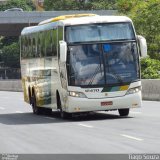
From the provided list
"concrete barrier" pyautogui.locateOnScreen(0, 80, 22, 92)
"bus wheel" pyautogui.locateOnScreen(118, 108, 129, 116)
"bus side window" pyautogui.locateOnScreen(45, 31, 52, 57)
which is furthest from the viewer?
"concrete barrier" pyautogui.locateOnScreen(0, 80, 22, 92)

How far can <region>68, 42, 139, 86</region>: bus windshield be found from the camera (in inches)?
972

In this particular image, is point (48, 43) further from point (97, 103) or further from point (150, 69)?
point (150, 69)

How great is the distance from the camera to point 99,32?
25.2 meters

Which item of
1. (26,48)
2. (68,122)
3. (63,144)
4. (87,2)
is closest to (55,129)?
(68,122)

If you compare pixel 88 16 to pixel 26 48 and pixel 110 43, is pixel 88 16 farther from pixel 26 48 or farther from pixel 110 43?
pixel 26 48

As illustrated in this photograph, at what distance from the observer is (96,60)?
2473 centimetres

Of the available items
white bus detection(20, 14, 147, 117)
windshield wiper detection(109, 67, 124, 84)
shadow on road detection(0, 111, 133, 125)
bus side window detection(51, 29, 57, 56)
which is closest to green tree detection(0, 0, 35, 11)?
shadow on road detection(0, 111, 133, 125)

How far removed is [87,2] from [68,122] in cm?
10314

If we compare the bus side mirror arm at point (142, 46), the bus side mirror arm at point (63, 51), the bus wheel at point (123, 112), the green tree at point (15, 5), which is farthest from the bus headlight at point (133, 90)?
the green tree at point (15, 5)

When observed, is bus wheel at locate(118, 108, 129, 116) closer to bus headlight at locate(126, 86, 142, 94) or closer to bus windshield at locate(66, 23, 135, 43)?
bus headlight at locate(126, 86, 142, 94)

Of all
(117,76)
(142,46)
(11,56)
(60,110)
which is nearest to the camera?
(117,76)

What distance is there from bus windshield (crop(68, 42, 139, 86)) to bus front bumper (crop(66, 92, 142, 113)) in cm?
48

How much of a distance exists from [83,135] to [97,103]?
17.5 feet

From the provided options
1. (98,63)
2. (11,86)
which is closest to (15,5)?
(11,86)
